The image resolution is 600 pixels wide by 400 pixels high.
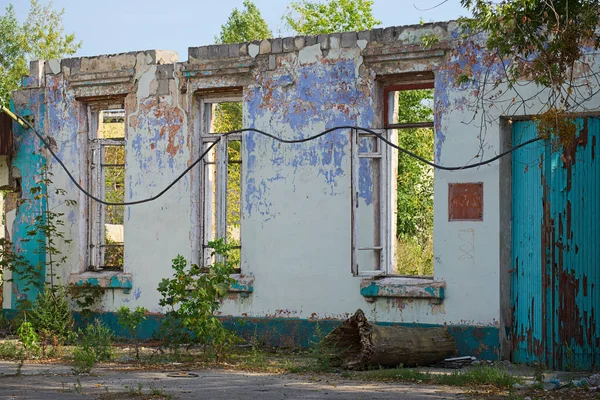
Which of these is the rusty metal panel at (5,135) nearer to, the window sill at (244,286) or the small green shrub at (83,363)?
the window sill at (244,286)

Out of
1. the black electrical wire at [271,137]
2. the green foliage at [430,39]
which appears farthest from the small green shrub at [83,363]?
the green foliage at [430,39]

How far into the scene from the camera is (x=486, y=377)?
25.6 ft

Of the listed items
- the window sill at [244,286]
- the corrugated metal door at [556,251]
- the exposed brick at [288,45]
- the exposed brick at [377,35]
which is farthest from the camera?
the window sill at [244,286]

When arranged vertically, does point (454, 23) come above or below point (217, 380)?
above

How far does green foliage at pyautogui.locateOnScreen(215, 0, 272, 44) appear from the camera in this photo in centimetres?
3906

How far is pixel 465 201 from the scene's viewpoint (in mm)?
9547

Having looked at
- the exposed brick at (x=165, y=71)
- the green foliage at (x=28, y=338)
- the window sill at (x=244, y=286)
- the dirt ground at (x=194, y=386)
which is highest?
the exposed brick at (x=165, y=71)

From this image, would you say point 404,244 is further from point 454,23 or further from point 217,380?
point 217,380

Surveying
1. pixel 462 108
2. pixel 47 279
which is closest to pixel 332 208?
pixel 462 108

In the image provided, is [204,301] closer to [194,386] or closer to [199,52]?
[194,386]

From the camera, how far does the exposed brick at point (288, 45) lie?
418 inches

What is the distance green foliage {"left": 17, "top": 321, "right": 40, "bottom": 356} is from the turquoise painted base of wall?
134 centimetres

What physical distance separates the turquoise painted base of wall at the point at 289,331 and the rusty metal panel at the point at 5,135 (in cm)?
212

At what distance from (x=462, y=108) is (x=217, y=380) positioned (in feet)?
12.4
